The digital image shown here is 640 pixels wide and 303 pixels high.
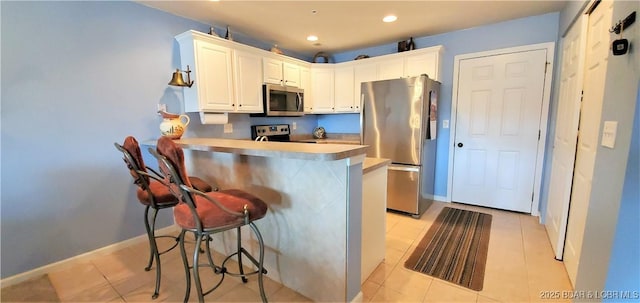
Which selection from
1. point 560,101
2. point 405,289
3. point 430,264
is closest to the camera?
point 405,289

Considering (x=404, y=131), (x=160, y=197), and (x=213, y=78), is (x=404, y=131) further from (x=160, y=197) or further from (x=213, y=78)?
(x=160, y=197)

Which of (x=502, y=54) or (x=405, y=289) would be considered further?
(x=502, y=54)

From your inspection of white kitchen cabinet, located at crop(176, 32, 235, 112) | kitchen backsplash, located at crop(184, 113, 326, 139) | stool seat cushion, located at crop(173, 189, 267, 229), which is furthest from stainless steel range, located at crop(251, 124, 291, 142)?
stool seat cushion, located at crop(173, 189, 267, 229)

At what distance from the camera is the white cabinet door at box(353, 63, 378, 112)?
381 centimetres

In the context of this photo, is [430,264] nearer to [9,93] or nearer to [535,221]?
[535,221]

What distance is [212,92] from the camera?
280 cm

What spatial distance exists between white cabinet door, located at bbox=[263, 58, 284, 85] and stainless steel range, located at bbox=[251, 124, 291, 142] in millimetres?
667

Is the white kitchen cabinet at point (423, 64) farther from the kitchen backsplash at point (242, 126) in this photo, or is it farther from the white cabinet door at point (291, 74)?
the kitchen backsplash at point (242, 126)

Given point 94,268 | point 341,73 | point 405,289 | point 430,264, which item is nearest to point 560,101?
point 430,264

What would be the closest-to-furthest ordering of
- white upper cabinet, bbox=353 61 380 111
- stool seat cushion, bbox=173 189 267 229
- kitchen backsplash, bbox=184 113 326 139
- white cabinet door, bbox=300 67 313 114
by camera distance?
stool seat cushion, bbox=173 189 267 229
kitchen backsplash, bbox=184 113 326 139
white upper cabinet, bbox=353 61 380 111
white cabinet door, bbox=300 67 313 114

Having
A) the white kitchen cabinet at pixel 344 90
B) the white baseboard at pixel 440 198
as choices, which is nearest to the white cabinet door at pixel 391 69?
the white kitchen cabinet at pixel 344 90

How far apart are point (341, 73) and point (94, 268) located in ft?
12.2

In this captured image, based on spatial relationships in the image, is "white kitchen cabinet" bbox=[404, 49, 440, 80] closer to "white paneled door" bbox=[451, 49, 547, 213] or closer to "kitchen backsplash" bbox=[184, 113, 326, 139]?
"white paneled door" bbox=[451, 49, 547, 213]

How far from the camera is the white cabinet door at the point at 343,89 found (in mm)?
4059
